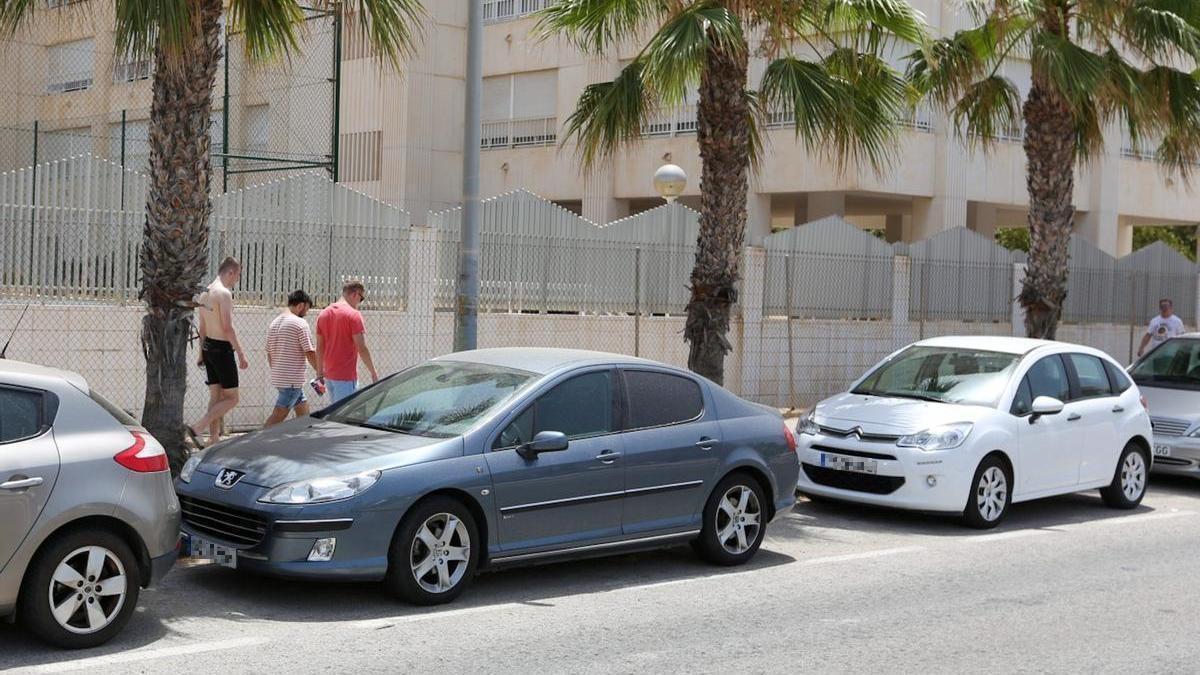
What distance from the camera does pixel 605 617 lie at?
25.6 feet

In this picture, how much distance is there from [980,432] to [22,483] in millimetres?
7496

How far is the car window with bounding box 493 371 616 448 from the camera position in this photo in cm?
828

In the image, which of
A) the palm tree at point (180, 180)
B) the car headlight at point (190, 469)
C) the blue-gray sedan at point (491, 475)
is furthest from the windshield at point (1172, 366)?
the car headlight at point (190, 469)

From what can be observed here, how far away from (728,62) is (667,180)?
6.69 metres

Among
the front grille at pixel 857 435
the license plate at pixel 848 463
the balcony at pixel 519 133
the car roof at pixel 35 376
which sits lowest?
the license plate at pixel 848 463

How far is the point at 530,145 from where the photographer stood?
31.1 m

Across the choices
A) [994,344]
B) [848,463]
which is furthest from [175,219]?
[994,344]

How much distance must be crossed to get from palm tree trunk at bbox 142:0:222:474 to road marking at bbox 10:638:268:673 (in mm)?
3239

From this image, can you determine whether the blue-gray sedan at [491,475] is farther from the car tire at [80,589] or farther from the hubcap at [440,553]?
the car tire at [80,589]

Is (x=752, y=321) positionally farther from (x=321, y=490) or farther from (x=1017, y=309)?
(x=321, y=490)

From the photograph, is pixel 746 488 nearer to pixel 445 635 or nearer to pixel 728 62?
pixel 445 635

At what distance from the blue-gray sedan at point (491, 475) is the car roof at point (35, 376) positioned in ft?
3.99

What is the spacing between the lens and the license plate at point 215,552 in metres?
7.55

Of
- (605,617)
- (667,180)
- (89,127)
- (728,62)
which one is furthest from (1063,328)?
(89,127)
